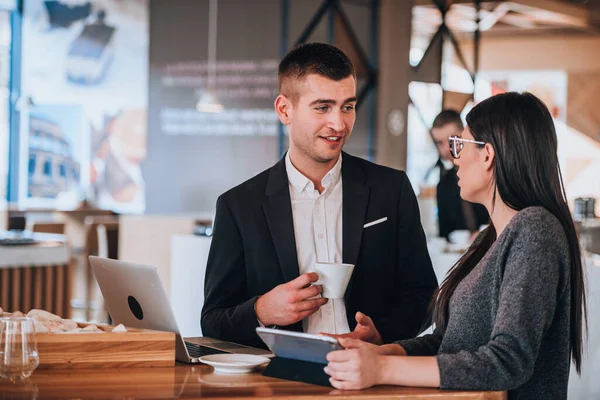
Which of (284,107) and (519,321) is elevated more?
(284,107)

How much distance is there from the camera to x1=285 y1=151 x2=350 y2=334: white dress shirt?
2.35 metres

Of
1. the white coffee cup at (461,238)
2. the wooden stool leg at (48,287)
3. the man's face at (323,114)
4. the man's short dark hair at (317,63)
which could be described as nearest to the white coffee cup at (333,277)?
the man's face at (323,114)

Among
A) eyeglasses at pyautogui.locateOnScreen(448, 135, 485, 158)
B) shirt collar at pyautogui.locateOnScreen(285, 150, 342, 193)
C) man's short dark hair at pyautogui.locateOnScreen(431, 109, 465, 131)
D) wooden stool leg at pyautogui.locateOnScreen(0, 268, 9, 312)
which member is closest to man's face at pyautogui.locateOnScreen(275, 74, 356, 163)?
shirt collar at pyautogui.locateOnScreen(285, 150, 342, 193)

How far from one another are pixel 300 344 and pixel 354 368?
0.13 metres

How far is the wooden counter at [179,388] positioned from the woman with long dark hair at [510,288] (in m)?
0.03

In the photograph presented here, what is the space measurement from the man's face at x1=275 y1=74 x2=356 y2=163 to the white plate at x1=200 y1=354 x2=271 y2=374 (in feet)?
2.14

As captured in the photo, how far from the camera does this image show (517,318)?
166 cm

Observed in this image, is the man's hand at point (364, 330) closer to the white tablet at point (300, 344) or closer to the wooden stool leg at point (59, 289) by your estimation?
the white tablet at point (300, 344)

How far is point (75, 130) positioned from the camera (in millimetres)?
11469

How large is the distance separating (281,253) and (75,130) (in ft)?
31.5

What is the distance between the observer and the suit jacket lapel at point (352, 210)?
7.89 ft

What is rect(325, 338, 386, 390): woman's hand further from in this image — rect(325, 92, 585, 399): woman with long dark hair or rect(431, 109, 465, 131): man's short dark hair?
rect(431, 109, 465, 131): man's short dark hair

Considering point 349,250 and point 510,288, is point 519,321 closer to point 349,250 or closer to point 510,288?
point 510,288

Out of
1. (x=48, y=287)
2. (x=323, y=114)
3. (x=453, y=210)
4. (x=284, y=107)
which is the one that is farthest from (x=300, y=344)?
(x=48, y=287)
